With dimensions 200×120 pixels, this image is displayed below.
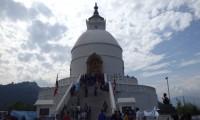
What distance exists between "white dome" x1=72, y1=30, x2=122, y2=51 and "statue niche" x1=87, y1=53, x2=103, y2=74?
2.65m

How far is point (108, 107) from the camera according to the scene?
71.2 ft

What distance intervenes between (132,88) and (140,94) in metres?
1.17

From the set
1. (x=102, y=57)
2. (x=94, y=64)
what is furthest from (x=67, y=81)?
(x=102, y=57)

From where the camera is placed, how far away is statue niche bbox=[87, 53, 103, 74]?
34750 mm

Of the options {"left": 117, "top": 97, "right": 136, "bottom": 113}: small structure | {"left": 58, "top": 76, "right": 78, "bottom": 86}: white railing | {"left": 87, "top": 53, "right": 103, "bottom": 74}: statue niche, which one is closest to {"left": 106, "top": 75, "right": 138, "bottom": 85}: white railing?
{"left": 58, "top": 76, "right": 78, "bottom": 86}: white railing

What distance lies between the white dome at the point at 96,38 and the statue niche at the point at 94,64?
2651 mm

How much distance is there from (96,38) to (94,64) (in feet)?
14.0

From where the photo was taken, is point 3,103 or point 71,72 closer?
point 71,72

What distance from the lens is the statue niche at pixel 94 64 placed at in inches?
1368

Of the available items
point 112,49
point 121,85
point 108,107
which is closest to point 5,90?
point 112,49

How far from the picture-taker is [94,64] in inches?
1378

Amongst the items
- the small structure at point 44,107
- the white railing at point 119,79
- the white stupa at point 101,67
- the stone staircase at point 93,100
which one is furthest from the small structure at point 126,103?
the white railing at point 119,79

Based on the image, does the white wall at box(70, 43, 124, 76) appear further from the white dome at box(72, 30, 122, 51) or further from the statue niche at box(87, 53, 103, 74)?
the statue niche at box(87, 53, 103, 74)

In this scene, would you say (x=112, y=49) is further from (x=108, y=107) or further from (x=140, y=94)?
(x=108, y=107)
